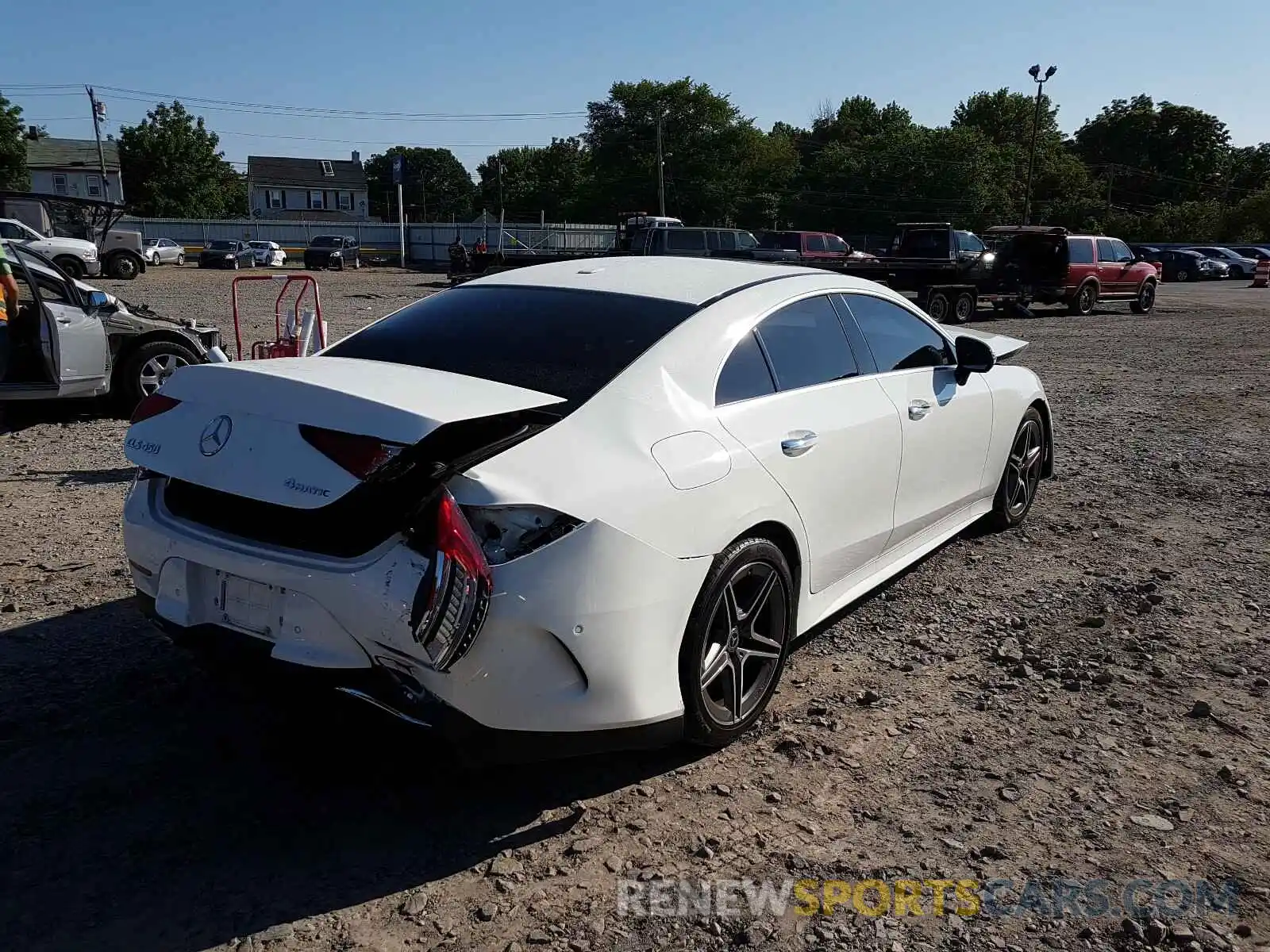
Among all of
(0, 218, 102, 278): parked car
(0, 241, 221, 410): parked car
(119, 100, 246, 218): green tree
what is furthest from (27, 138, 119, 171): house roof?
(0, 241, 221, 410): parked car

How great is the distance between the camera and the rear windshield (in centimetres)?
329

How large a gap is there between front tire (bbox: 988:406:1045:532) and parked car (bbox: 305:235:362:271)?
41567 millimetres

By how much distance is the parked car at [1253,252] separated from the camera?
1885 inches

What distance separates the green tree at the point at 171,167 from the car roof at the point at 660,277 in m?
78.4

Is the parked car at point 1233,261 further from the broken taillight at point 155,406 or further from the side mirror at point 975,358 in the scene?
the broken taillight at point 155,406

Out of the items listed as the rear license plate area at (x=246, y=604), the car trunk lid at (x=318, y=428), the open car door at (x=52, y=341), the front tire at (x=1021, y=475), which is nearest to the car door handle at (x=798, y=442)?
the car trunk lid at (x=318, y=428)

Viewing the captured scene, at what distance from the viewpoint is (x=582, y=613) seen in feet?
8.81

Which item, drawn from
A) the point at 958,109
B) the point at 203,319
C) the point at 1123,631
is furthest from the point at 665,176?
the point at 1123,631

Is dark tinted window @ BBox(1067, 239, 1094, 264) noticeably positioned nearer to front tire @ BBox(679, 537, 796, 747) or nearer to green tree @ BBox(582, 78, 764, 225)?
front tire @ BBox(679, 537, 796, 747)

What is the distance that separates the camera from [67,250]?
2600cm

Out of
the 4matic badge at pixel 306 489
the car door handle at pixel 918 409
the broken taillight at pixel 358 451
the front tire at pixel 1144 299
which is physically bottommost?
the front tire at pixel 1144 299

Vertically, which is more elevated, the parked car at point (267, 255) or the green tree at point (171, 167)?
the green tree at point (171, 167)

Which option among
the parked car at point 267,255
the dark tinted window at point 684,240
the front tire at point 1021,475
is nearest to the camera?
the front tire at point 1021,475

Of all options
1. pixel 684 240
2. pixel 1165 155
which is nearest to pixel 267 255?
pixel 684 240
